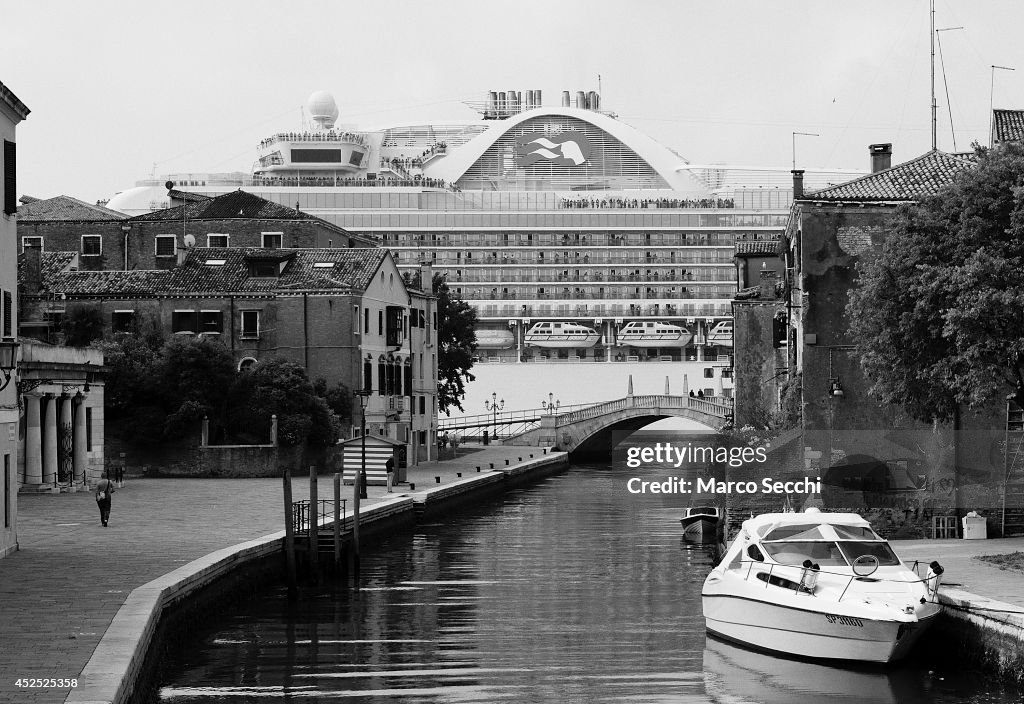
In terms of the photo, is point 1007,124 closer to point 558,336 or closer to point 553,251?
point 558,336

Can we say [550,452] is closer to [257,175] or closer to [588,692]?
[257,175]

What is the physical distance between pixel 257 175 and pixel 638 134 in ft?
99.7

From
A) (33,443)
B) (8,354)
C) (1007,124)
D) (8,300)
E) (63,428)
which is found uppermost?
(1007,124)

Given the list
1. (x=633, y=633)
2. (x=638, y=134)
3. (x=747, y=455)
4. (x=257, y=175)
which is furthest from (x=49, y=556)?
(x=638, y=134)

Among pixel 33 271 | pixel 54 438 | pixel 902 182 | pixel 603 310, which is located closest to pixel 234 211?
pixel 33 271

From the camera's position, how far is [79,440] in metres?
42.5

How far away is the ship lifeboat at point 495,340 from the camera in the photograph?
94.5 meters

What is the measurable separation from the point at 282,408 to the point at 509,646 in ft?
95.8

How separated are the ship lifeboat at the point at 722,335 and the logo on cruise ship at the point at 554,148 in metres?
31.4

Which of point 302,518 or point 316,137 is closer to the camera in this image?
point 302,518

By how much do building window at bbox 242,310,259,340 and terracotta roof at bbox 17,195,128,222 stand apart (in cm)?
1436

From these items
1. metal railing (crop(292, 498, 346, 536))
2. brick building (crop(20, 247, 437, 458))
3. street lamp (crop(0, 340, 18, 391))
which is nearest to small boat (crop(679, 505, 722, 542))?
metal railing (crop(292, 498, 346, 536))

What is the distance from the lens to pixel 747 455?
134 ft

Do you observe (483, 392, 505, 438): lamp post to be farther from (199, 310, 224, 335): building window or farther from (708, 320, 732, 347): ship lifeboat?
(199, 310, 224, 335): building window
